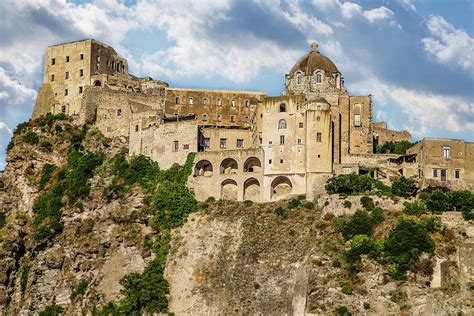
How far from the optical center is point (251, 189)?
85.1 m

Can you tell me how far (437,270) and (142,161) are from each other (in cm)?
3036

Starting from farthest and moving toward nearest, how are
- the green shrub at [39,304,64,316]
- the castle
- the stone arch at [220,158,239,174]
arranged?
the stone arch at [220,158,239,174] → the castle → the green shrub at [39,304,64,316]

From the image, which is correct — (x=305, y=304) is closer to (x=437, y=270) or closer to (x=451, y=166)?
(x=437, y=270)

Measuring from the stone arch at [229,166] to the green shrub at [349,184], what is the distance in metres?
9.96

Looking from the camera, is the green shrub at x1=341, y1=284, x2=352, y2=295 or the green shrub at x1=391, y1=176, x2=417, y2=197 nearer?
the green shrub at x1=341, y1=284, x2=352, y2=295

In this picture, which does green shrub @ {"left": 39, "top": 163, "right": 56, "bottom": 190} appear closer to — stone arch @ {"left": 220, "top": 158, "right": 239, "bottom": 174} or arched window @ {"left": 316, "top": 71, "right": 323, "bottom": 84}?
stone arch @ {"left": 220, "top": 158, "right": 239, "bottom": 174}

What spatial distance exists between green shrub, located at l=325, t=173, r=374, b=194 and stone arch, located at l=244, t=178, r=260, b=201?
7168mm

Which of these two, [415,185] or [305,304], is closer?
[305,304]

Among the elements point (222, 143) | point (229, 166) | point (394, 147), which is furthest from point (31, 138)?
point (394, 147)

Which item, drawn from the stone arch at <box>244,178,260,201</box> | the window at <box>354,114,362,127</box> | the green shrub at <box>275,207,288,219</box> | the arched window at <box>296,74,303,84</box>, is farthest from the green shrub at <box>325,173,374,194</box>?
the arched window at <box>296,74,303,84</box>

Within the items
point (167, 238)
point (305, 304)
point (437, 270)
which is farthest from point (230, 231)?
point (437, 270)

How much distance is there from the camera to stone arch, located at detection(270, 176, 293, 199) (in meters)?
84.0

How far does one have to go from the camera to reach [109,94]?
9544 centimetres

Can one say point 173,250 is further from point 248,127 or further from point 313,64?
point 313,64
